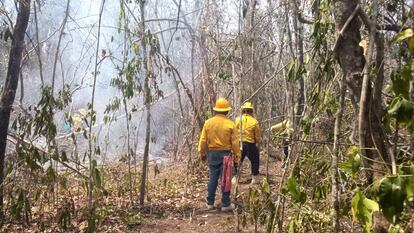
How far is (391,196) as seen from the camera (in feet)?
4.60

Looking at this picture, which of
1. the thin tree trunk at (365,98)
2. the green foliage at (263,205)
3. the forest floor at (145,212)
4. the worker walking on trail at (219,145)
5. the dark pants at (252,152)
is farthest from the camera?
the dark pants at (252,152)

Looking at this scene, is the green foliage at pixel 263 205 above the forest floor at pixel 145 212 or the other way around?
above

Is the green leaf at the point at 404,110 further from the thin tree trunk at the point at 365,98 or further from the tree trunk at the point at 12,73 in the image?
the tree trunk at the point at 12,73

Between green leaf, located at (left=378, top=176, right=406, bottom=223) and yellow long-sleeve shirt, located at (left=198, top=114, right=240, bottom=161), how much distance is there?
444 centimetres

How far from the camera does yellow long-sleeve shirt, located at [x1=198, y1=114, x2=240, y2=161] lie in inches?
231

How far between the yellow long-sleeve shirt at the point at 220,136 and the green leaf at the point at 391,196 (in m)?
4.44

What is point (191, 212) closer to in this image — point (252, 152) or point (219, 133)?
point (219, 133)

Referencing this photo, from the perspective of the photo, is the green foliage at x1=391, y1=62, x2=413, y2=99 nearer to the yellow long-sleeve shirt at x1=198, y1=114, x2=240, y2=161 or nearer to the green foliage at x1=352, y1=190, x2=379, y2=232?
the green foliage at x1=352, y1=190, x2=379, y2=232

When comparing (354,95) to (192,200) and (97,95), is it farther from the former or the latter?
(97,95)

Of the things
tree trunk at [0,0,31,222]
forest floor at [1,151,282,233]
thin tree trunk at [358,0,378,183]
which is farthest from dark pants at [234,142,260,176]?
thin tree trunk at [358,0,378,183]

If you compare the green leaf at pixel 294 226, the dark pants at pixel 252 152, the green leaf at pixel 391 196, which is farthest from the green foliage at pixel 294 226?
the dark pants at pixel 252 152

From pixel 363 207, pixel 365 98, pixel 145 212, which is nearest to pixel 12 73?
pixel 145 212

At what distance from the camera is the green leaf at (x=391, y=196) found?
4.58ft

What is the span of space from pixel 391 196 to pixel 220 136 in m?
4.49
